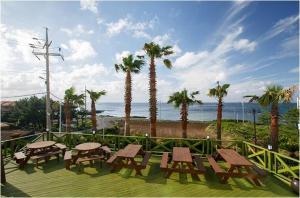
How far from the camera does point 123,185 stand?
6.75 metres

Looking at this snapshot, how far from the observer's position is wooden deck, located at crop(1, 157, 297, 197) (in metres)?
6.19

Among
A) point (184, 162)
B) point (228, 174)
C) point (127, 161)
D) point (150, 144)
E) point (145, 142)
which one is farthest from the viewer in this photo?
point (145, 142)

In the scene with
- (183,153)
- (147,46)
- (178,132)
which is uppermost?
(147,46)

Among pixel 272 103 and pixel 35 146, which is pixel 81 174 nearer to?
pixel 35 146

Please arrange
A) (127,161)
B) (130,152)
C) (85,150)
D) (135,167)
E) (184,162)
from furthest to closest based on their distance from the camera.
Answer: (85,150) < (130,152) < (127,161) < (135,167) < (184,162)

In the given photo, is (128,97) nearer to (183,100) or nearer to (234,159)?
(183,100)

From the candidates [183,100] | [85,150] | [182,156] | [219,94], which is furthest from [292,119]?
[85,150]

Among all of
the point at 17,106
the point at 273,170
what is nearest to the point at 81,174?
the point at 273,170

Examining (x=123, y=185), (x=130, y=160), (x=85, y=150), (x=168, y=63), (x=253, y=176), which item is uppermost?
(x=168, y=63)

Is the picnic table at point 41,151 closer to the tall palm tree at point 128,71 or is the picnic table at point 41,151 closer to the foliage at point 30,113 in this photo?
the tall palm tree at point 128,71

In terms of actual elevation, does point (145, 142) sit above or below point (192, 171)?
above

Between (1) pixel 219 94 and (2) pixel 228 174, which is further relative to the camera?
(1) pixel 219 94

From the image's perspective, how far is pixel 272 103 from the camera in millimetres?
13117

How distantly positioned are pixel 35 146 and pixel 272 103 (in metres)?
13.0
